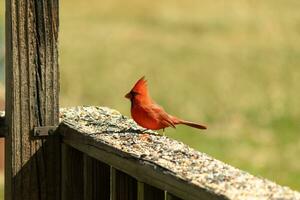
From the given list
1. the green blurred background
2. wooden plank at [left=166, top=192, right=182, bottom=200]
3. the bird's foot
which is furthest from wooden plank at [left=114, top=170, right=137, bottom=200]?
the green blurred background

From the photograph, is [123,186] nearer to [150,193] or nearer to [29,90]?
[150,193]

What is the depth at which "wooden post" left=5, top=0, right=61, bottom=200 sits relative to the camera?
2.80 m

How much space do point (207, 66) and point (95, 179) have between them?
411 inches

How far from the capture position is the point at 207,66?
43.1 ft

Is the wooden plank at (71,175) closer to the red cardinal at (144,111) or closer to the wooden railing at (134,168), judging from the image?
the wooden railing at (134,168)

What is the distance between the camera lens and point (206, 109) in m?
10.7

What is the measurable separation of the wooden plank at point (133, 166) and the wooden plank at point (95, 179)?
46 millimetres

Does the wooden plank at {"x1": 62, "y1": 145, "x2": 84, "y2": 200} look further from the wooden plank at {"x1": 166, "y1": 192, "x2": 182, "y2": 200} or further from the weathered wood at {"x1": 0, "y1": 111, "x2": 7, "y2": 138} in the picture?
the wooden plank at {"x1": 166, "y1": 192, "x2": 182, "y2": 200}

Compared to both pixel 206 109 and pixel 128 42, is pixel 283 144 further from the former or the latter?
pixel 128 42

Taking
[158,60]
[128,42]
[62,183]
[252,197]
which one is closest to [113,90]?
[158,60]

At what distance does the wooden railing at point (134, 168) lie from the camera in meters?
2.06

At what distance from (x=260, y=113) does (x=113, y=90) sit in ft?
5.94

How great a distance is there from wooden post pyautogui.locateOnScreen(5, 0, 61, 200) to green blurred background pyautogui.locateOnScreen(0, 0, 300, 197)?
5494 mm

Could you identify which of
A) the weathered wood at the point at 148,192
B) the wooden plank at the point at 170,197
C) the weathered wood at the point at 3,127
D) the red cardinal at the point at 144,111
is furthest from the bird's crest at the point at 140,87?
the wooden plank at the point at 170,197
